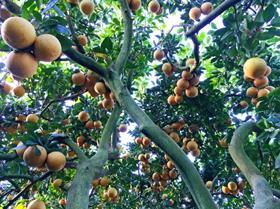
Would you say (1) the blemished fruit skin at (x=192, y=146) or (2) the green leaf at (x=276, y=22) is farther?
(1) the blemished fruit skin at (x=192, y=146)

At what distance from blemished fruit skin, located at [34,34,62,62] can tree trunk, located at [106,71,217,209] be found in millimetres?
603

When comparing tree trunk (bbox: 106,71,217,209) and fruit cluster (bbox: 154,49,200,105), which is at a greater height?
fruit cluster (bbox: 154,49,200,105)

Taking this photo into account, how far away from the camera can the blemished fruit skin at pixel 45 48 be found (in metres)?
1.60

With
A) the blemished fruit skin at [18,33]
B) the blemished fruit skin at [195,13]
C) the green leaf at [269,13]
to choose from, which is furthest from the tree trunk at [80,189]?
the blemished fruit skin at [195,13]

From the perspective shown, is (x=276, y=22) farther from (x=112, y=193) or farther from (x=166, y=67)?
(x=112, y=193)

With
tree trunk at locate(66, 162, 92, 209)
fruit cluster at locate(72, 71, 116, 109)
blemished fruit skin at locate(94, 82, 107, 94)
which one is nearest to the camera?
tree trunk at locate(66, 162, 92, 209)

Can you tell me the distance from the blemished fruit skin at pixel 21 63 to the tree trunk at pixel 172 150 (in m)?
0.63

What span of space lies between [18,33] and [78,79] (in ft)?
5.46

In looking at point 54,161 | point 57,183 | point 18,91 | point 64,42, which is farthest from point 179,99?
point 64,42

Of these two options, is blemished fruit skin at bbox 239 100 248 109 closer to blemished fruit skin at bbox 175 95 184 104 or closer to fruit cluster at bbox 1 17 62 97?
blemished fruit skin at bbox 175 95 184 104

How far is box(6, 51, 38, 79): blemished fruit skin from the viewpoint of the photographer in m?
1.59

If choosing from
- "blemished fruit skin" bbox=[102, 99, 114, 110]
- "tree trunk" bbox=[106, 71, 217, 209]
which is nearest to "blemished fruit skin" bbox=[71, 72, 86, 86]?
"blemished fruit skin" bbox=[102, 99, 114, 110]

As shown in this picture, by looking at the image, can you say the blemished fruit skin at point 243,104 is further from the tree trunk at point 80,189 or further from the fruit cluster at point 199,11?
the tree trunk at point 80,189

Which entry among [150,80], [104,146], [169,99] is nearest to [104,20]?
[150,80]
